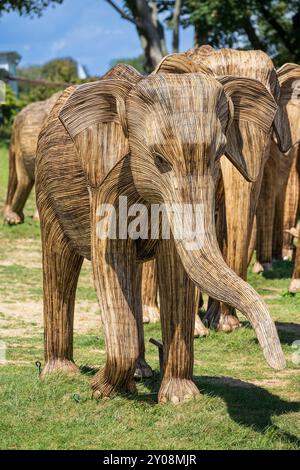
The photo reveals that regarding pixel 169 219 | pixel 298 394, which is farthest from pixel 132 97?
pixel 298 394

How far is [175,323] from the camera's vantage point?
5.96 m

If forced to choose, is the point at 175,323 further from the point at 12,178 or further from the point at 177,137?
the point at 12,178

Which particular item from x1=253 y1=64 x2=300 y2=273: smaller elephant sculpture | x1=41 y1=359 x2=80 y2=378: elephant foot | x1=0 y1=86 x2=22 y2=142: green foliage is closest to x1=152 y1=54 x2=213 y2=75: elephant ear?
x1=41 y1=359 x2=80 y2=378: elephant foot

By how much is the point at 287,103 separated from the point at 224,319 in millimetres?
2116

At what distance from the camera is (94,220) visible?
19.2ft

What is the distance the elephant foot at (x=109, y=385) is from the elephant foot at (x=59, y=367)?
0.71m

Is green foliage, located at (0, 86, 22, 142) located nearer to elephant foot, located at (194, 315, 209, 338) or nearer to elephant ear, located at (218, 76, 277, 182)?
elephant foot, located at (194, 315, 209, 338)

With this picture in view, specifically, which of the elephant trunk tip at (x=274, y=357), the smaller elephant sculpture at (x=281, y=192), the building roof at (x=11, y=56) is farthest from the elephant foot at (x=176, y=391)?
the building roof at (x=11, y=56)

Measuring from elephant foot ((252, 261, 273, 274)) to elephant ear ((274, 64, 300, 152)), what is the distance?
267cm

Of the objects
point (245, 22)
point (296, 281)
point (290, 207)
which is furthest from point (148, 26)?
point (296, 281)

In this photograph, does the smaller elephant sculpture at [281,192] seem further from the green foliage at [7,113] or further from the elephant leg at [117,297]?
the green foliage at [7,113]

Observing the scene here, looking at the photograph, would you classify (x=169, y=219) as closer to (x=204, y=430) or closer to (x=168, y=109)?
(x=168, y=109)
